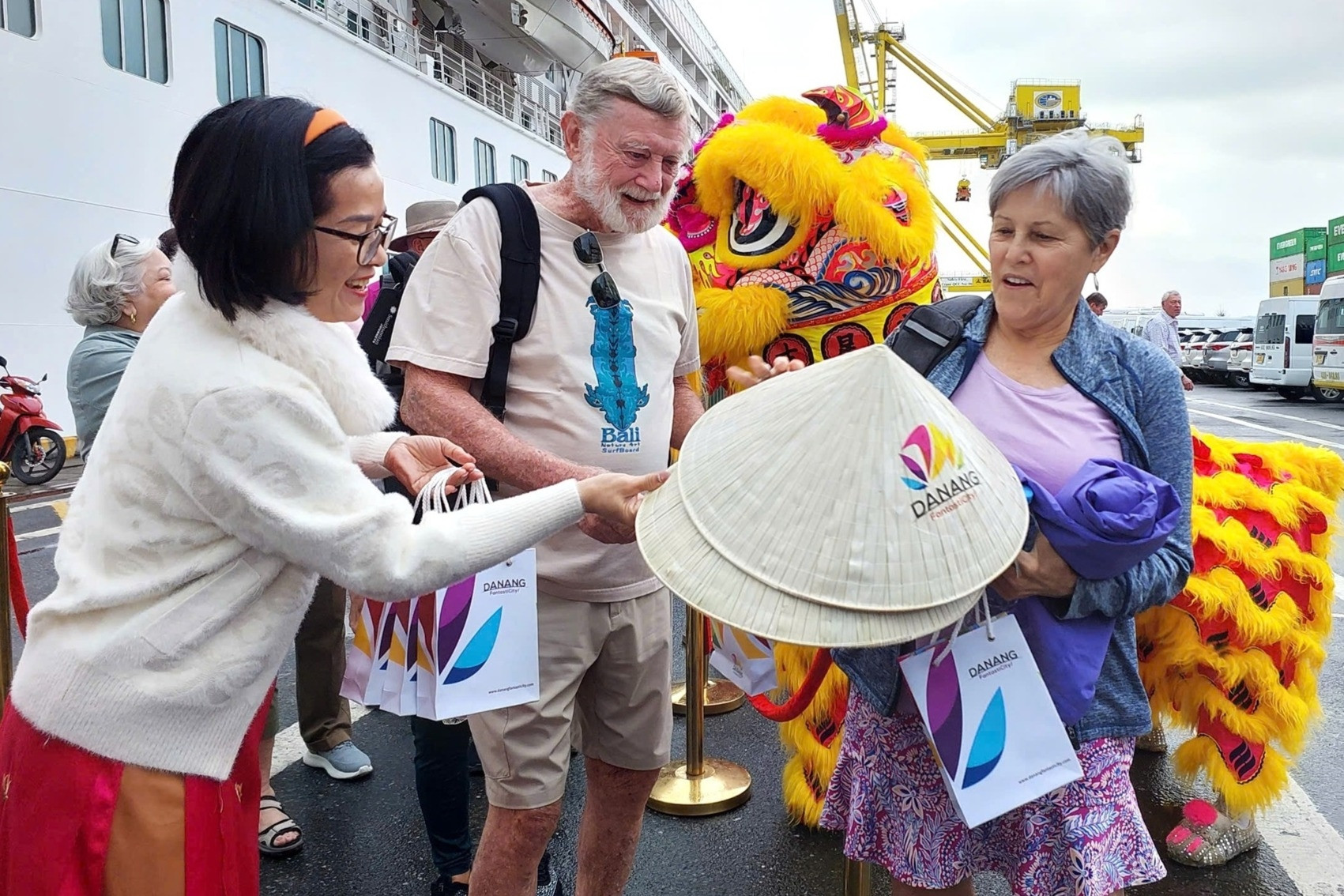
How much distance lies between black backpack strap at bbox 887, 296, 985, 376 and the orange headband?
1099 mm

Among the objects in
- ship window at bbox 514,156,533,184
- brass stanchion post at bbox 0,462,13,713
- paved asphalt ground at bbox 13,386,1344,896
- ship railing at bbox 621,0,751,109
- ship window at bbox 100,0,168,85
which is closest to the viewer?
brass stanchion post at bbox 0,462,13,713

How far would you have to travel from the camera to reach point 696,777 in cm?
346

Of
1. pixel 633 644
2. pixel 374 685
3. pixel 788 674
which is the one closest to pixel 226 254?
pixel 374 685

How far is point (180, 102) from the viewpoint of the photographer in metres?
12.2

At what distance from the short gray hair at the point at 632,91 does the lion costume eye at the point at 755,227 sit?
1.02m

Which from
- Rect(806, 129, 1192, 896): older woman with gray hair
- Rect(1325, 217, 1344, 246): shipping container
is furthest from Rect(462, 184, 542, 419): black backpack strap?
Rect(1325, 217, 1344, 246): shipping container

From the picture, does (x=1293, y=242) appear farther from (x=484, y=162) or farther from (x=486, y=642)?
(x=486, y=642)

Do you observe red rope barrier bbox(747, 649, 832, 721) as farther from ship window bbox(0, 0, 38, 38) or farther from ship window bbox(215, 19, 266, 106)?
ship window bbox(215, 19, 266, 106)

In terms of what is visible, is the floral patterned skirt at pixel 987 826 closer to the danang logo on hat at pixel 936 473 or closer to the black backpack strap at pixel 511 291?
the danang logo on hat at pixel 936 473

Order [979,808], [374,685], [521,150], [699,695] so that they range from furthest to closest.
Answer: [521,150]
[699,695]
[374,685]
[979,808]

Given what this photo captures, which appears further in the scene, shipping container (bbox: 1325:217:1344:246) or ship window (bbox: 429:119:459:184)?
shipping container (bbox: 1325:217:1344:246)

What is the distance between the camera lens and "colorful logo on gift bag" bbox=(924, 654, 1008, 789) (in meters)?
1.61

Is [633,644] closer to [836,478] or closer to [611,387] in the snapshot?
[611,387]

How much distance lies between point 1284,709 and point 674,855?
1.90 metres
